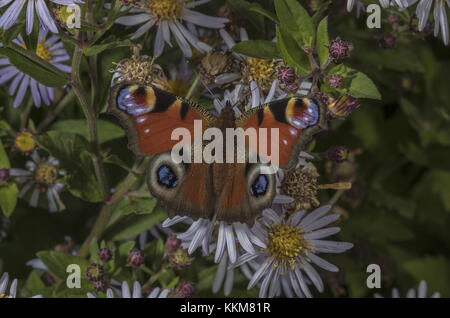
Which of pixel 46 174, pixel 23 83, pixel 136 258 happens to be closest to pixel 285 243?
pixel 136 258

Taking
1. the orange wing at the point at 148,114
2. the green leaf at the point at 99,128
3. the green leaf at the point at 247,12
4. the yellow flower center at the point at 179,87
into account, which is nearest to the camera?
the orange wing at the point at 148,114

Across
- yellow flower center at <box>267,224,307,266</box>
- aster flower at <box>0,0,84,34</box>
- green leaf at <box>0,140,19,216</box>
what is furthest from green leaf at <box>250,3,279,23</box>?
green leaf at <box>0,140,19,216</box>

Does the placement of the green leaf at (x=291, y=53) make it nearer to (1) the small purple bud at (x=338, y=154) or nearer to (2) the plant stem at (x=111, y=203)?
(1) the small purple bud at (x=338, y=154)

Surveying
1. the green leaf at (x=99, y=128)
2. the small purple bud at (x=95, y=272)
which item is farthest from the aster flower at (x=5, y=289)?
the green leaf at (x=99, y=128)

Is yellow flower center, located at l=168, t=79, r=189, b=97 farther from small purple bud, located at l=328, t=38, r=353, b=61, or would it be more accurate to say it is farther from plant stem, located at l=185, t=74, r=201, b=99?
small purple bud, located at l=328, t=38, r=353, b=61

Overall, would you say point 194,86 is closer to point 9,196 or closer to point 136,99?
point 136,99

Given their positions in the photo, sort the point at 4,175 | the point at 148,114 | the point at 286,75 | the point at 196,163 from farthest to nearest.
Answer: the point at 4,175, the point at 286,75, the point at 196,163, the point at 148,114
